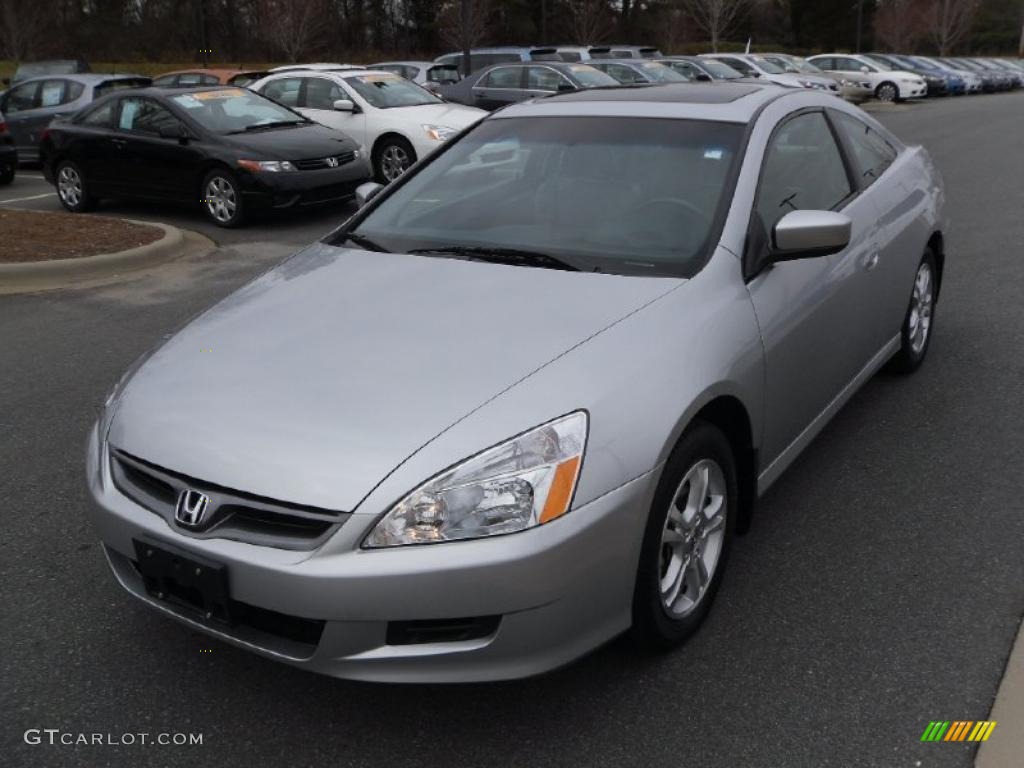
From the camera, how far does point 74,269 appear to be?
820 cm

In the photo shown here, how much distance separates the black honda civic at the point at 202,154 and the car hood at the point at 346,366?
23.7 ft

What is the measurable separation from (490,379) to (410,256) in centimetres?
112

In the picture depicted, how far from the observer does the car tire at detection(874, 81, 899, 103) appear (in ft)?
108

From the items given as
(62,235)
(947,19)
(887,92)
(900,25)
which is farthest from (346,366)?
(947,19)

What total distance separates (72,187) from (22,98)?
5653 millimetres

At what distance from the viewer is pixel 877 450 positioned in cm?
452

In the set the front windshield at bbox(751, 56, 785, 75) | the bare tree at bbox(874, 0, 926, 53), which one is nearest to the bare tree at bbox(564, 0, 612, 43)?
the bare tree at bbox(874, 0, 926, 53)

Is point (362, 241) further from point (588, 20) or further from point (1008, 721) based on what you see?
point (588, 20)

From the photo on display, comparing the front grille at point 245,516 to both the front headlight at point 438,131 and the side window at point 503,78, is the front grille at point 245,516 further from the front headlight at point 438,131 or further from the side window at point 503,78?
the side window at point 503,78

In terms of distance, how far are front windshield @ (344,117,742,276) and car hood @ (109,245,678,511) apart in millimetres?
199

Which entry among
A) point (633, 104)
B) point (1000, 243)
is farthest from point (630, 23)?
point (633, 104)

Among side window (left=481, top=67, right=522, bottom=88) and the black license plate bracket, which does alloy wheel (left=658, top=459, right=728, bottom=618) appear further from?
side window (left=481, top=67, right=522, bottom=88)

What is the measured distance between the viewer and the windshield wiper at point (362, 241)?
3.89 meters

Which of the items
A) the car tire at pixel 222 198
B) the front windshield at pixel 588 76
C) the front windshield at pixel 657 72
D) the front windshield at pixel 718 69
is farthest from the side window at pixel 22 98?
the front windshield at pixel 718 69
